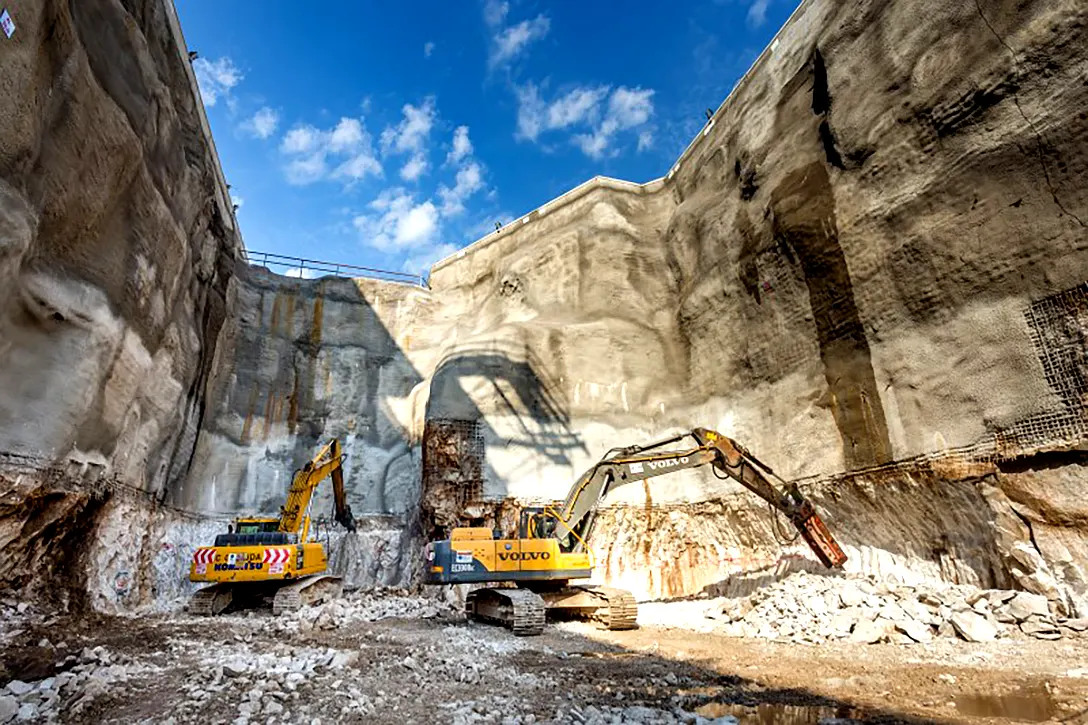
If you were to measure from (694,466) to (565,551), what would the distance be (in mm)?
2922

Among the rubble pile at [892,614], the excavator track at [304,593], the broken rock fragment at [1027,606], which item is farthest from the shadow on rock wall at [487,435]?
the broken rock fragment at [1027,606]

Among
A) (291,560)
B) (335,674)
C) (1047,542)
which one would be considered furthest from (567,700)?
(291,560)

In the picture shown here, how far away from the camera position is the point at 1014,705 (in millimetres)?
4957

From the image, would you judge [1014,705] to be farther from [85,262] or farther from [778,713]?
[85,262]

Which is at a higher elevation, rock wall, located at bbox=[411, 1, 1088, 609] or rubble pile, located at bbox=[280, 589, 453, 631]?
rock wall, located at bbox=[411, 1, 1088, 609]

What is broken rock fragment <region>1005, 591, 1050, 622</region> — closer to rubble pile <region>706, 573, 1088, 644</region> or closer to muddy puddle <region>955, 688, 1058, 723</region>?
rubble pile <region>706, 573, 1088, 644</region>

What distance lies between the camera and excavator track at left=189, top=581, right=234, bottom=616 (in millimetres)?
11742

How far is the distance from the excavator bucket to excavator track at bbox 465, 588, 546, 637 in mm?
4940

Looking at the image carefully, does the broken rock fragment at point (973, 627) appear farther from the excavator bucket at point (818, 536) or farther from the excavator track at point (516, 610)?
the excavator track at point (516, 610)

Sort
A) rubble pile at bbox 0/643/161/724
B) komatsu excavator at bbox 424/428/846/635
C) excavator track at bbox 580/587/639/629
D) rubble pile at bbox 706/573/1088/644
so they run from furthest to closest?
1. excavator track at bbox 580/587/639/629
2. komatsu excavator at bbox 424/428/846/635
3. rubble pile at bbox 706/573/1088/644
4. rubble pile at bbox 0/643/161/724

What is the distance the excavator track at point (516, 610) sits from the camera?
9320 mm

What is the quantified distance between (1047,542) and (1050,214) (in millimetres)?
4895

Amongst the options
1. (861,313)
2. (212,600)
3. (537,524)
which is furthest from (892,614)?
(212,600)

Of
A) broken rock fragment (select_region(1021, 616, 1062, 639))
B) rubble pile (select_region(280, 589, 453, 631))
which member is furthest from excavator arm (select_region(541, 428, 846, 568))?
rubble pile (select_region(280, 589, 453, 631))
